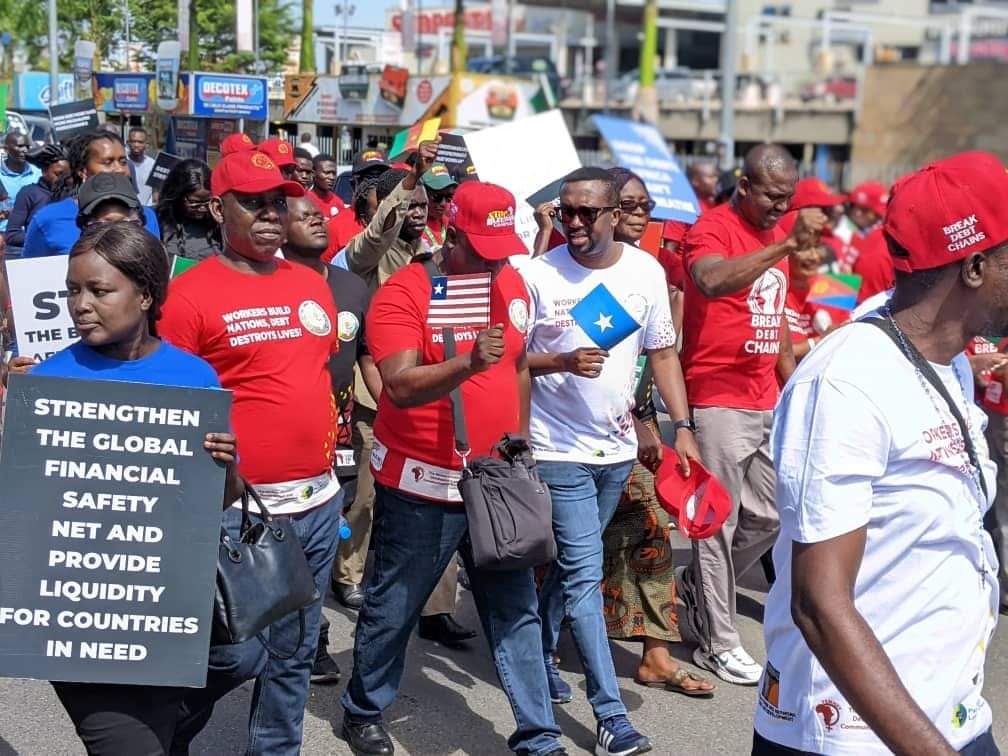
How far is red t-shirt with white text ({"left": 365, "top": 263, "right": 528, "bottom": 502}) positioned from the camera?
4.30m

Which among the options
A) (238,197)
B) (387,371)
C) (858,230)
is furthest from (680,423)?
(858,230)

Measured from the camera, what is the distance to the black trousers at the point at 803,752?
97.8 inches

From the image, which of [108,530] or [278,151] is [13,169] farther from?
[108,530]

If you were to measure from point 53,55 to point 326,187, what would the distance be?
3937mm

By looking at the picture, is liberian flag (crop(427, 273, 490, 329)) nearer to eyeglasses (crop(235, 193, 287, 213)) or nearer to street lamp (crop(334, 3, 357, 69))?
eyeglasses (crop(235, 193, 287, 213))

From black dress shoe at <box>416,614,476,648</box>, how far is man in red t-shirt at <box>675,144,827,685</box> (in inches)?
39.9

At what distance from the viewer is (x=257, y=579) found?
3.28 m

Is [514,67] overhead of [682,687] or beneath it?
overhead

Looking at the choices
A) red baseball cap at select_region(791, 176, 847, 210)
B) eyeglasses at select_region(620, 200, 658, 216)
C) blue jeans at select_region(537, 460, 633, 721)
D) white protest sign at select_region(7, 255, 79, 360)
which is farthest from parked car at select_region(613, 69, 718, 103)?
blue jeans at select_region(537, 460, 633, 721)

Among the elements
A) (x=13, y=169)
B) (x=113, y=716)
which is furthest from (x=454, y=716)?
(x=13, y=169)

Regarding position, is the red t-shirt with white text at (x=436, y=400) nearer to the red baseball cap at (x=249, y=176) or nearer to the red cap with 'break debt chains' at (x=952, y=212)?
the red baseball cap at (x=249, y=176)


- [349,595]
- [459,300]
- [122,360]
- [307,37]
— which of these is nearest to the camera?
[122,360]

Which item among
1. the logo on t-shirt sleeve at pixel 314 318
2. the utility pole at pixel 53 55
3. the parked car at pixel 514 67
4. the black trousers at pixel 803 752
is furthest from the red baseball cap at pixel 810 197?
the parked car at pixel 514 67

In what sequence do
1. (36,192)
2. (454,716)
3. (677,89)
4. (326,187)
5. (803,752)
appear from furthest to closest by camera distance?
(677,89) < (36,192) < (326,187) < (454,716) < (803,752)
